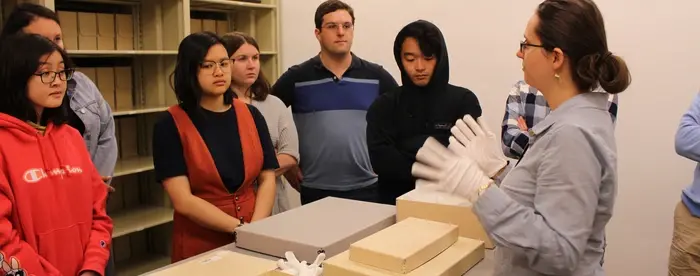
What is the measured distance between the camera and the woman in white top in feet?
8.50

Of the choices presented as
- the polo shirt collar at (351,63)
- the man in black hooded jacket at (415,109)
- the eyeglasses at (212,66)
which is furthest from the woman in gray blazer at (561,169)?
the polo shirt collar at (351,63)

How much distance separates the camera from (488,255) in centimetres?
156

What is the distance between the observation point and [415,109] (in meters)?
2.13

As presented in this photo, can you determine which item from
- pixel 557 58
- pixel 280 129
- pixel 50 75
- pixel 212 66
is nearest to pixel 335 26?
pixel 280 129

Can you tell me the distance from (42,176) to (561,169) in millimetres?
1297

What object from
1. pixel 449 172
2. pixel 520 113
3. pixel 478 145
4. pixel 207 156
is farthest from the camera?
pixel 520 113

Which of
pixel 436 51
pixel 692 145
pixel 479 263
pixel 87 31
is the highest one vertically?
pixel 87 31

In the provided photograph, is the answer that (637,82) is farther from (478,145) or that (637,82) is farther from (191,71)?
(191,71)

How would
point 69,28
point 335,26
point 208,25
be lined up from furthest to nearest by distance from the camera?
point 208,25 < point 69,28 < point 335,26

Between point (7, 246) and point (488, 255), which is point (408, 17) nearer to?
point (488, 255)

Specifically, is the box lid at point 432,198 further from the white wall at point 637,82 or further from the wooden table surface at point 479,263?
the white wall at point 637,82

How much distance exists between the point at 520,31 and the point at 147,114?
2.26 meters

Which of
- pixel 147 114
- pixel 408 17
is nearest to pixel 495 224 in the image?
pixel 408 17

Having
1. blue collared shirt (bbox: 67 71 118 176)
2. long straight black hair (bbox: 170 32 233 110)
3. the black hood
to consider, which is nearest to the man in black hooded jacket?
the black hood
